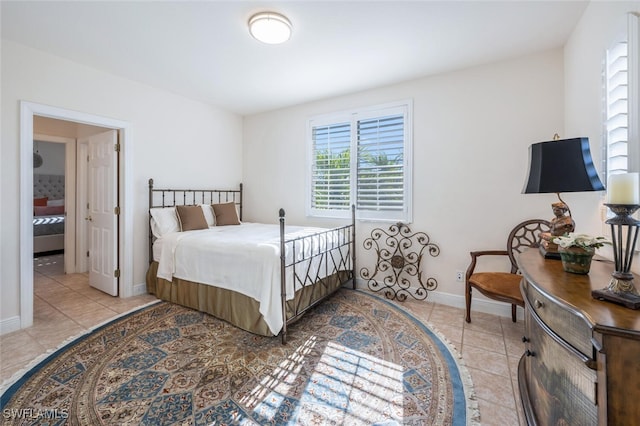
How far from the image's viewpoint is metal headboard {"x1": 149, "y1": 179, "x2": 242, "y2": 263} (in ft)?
11.4

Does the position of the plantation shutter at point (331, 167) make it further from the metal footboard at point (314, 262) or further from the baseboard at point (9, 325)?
the baseboard at point (9, 325)

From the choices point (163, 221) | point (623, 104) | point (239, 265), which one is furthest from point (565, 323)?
point (163, 221)

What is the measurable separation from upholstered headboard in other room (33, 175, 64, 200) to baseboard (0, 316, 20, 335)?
5460 mm

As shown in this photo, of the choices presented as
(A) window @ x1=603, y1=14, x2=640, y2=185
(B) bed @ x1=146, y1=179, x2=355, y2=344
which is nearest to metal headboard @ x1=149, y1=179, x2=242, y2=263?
(B) bed @ x1=146, y1=179, x2=355, y2=344

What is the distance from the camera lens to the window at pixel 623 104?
1.25 m

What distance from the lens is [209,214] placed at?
385cm

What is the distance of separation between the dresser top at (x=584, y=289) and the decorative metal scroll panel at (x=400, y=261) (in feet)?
5.22

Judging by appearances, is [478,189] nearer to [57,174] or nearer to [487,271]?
[487,271]

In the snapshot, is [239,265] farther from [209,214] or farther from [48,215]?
[48,215]

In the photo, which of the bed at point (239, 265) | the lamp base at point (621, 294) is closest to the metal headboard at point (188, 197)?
the bed at point (239, 265)

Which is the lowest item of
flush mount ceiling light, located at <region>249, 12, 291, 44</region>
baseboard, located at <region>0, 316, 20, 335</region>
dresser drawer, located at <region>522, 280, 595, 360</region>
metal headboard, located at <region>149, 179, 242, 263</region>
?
baseboard, located at <region>0, 316, 20, 335</region>

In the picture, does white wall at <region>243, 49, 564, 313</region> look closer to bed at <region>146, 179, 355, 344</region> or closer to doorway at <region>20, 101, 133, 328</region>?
bed at <region>146, 179, 355, 344</region>

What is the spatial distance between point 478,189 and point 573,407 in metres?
2.30

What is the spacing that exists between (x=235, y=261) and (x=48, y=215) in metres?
6.12
